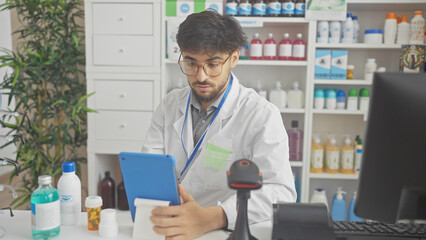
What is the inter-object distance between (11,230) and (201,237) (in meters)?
0.53

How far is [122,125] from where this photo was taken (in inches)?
93.8

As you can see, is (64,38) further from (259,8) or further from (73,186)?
(73,186)

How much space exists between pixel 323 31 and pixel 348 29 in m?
0.18

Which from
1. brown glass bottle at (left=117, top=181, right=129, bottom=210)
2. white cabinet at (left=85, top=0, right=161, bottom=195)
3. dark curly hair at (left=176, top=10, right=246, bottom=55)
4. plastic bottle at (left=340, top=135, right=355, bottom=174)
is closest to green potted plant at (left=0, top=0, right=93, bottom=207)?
white cabinet at (left=85, top=0, right=161, bottom=195)

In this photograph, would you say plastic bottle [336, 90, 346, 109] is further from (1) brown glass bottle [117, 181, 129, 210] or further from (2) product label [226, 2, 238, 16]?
(1) brown glass bottle [117, 181, 129, 210]

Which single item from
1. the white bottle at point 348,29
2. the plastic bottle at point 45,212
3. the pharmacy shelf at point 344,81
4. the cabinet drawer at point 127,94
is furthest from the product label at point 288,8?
the plastic bottle at point 45,212

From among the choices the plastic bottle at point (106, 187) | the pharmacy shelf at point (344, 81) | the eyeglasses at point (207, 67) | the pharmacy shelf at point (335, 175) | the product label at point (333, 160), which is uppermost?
the eyeglasses at point (207, 67)

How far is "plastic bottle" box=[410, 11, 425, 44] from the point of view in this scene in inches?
90.0

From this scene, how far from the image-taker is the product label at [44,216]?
0.93 meters

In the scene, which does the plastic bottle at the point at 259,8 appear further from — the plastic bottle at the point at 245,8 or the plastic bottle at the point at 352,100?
the plastic bottle at the point at 352,100

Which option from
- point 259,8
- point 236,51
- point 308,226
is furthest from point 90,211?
point 259,8

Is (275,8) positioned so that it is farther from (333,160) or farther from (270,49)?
(333,160)

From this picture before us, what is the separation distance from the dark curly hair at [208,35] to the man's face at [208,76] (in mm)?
20

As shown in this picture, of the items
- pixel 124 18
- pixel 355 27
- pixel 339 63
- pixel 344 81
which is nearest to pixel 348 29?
pixel 355 27
